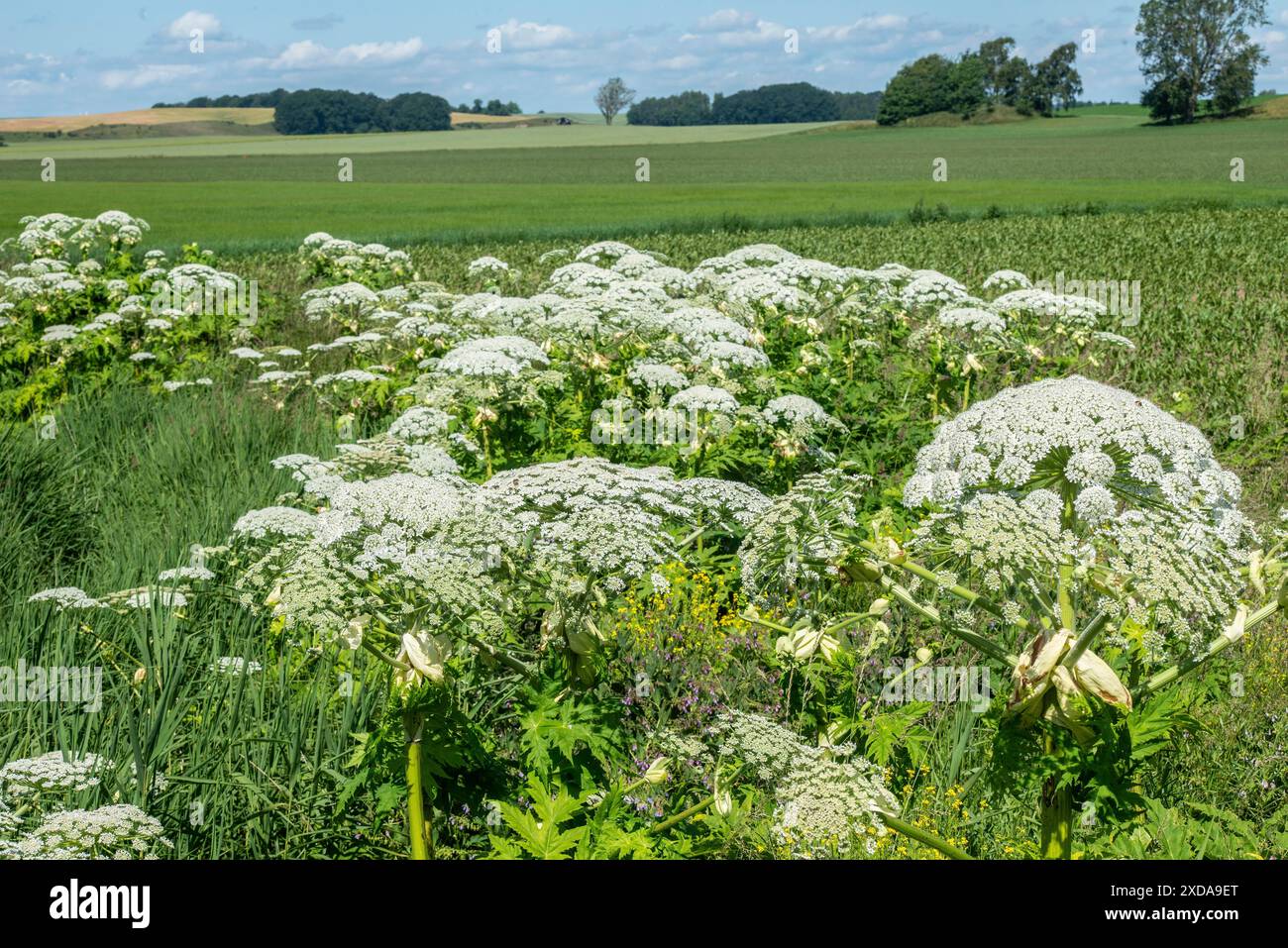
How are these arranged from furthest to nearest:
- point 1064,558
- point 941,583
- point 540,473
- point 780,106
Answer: point 780,106 < point 540,473 < point 941,583 < point 1064,558

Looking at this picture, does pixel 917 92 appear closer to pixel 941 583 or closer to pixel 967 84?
pixel 967 84

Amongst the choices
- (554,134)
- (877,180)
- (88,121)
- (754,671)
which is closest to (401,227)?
(877,180)

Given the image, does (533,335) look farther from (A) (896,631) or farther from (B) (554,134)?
(B) (554,134)

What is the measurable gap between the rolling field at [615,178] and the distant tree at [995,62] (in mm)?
7371

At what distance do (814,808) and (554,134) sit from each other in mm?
131137

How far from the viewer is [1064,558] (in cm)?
249

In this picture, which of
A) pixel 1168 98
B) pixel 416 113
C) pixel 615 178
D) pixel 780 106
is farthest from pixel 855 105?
pixel 615 178

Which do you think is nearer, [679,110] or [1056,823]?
[1056,823]

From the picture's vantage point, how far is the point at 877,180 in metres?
64.2

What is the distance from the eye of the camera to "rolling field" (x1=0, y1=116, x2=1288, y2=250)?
42.0 m

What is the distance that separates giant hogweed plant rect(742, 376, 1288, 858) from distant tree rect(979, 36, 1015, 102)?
132762 millimetres

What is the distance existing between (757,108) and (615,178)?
242 feet

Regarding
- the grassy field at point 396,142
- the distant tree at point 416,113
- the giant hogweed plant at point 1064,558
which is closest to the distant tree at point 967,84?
the grassy field at point 396,142

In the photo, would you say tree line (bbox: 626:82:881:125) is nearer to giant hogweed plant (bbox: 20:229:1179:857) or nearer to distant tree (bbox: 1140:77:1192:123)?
distant tree (bbox: 1140:77:1192:123)
